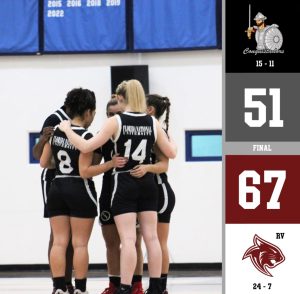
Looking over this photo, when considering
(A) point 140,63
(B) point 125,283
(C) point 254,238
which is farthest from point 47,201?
(A) point 140,63

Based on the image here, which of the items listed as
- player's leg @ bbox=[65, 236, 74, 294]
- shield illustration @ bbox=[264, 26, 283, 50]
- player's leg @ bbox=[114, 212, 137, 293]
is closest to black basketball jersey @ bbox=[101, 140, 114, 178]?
player's leg @ bbox=[114, 212, 137, 293]

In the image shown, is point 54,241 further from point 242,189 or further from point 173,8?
point 173,8

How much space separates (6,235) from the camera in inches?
346

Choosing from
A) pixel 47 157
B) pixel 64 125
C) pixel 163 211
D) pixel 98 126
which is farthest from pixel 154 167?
pixel 98 126

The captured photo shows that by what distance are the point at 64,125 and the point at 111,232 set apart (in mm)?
902

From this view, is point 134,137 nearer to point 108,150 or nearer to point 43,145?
point 108,150

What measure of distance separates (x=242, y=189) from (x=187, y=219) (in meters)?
5.75

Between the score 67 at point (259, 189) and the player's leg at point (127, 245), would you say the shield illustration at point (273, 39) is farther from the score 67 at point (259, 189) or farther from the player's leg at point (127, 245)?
the player's leg at point (127, 245)

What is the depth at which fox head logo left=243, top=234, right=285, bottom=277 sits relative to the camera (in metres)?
2.95

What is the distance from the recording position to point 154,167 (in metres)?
5.43

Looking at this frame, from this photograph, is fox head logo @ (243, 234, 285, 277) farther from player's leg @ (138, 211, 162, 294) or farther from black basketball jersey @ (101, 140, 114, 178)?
black basketball jersey @ (101, 140, 114, 178)

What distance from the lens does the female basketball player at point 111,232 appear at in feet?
18.5

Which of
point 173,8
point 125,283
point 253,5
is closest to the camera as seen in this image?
point 253,5

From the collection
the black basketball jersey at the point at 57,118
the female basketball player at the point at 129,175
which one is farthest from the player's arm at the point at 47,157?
the female basketball player at the point at 129,175
